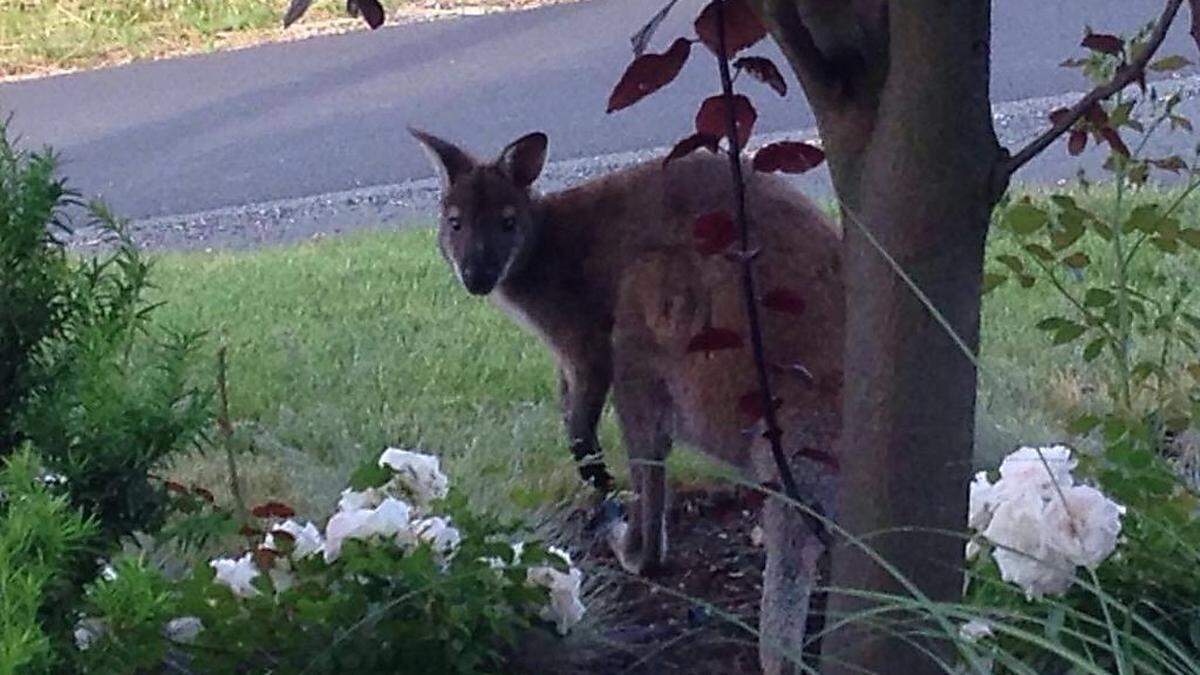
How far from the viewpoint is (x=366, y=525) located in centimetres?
304

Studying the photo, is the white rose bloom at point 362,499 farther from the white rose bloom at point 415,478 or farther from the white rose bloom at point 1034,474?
the white rose bloom at point 1034,474

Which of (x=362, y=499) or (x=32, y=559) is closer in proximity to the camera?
(x=32, y=559)

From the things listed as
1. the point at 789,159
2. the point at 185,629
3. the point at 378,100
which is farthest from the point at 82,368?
the point at 378,100

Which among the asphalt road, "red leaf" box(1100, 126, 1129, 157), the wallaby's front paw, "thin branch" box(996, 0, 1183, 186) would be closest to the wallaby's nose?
the wallaby's front paw

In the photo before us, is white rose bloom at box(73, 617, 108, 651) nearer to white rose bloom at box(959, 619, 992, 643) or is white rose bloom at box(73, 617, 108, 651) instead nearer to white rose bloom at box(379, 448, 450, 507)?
white rose bloom at box(379, 448, 450, 507)

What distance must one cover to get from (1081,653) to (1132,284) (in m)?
3.20

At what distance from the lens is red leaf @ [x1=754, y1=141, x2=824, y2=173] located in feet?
7.96

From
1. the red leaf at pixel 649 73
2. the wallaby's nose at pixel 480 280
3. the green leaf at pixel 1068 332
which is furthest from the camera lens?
the wallaby's nose at pixel 480 280

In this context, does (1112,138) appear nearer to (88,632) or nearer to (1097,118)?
(1097,118)

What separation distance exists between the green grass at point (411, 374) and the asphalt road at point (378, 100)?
2.81 metres

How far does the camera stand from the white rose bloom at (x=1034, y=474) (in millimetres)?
2896

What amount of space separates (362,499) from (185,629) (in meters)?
0.39

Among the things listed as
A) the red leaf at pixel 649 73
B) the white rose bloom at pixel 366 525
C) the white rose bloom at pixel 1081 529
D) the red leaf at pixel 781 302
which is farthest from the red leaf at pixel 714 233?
the white rose bloom at pixel 366 525

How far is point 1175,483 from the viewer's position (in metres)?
3.12
